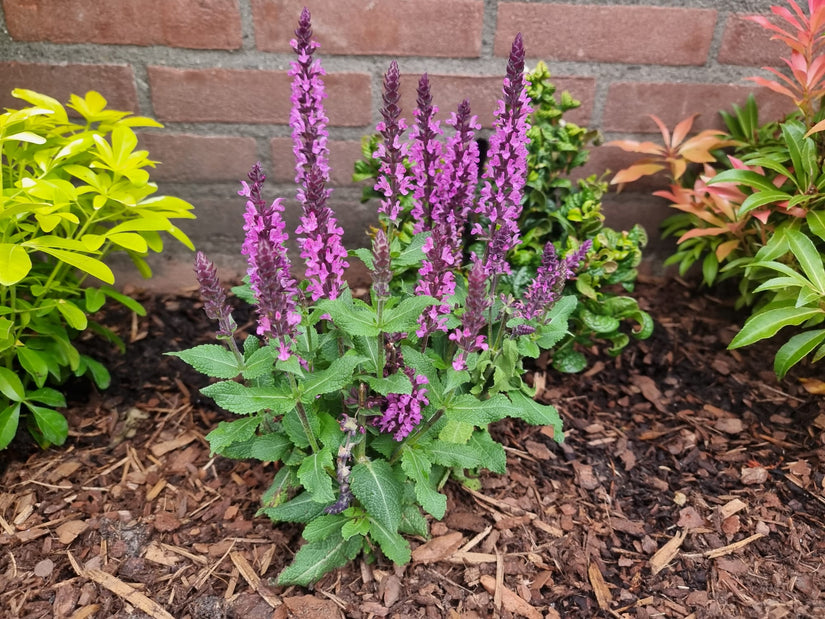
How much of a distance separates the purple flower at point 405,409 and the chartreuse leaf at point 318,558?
0.27 meters

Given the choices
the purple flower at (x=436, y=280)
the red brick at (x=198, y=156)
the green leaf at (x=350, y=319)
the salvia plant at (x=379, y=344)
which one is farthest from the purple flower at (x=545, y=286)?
the red brick at (x=198, y=156)

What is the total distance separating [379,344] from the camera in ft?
3.97

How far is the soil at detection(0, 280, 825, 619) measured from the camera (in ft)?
4.55

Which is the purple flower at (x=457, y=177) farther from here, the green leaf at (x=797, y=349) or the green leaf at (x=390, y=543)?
the green leaf at (x=797, y=349)

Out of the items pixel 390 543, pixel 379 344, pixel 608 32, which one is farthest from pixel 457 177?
pixel 608 32

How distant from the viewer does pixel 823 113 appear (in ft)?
5.73

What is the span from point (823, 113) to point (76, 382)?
241 centimetres

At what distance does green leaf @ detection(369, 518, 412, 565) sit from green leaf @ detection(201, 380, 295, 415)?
382 millimetres

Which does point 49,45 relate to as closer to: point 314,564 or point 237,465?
point 237,465

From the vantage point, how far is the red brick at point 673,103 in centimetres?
218

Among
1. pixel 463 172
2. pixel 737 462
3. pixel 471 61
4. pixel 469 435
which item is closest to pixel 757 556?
pixel 737 462

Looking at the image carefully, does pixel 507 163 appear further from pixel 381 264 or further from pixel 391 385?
pixel 391 385

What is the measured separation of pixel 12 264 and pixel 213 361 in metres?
0.50

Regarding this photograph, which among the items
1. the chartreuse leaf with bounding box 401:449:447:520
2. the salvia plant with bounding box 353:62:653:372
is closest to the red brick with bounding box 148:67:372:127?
the salvia plant with bounding box 353:62:653:372
